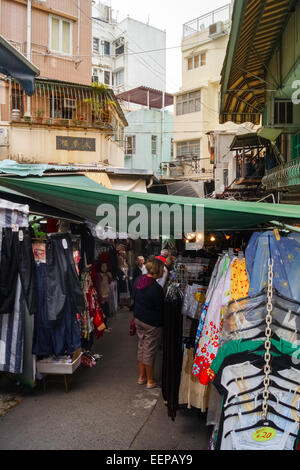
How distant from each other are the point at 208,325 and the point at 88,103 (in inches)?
455

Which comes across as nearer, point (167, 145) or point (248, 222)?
point (248, 222)

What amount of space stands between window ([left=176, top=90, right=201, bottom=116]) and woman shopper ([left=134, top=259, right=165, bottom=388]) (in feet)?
67.1

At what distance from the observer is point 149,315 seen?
5055 millimetres

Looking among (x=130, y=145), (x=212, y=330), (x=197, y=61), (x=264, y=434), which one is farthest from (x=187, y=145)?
(x=264, y=434)

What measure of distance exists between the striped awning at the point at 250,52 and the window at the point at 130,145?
57.9ft

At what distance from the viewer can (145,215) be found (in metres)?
3.49

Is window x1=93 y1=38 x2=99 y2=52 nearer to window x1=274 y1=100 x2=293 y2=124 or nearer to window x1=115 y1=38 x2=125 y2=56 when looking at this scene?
window x1=115 y1=38 x2=125 y2=56

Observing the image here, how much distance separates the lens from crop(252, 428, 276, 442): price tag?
8.58ft

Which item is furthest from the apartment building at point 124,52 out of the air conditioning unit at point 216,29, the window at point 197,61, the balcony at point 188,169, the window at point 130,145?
the balcony at point 188,169

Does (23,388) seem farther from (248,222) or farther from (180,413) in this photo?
(248,222)

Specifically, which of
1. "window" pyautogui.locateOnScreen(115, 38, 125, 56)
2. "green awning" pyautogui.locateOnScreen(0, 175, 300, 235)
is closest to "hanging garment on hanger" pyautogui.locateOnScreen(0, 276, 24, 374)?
"green awning" pyautogui.locateOnScreen(0, 175, 300, 235)

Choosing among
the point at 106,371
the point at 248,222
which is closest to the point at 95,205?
the point at 248,222

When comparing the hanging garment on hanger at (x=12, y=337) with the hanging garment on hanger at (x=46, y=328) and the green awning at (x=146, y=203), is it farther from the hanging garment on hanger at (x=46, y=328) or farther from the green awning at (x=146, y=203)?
the green awning at (x=146, y=203)

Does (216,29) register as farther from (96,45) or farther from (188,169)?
(96,45)
